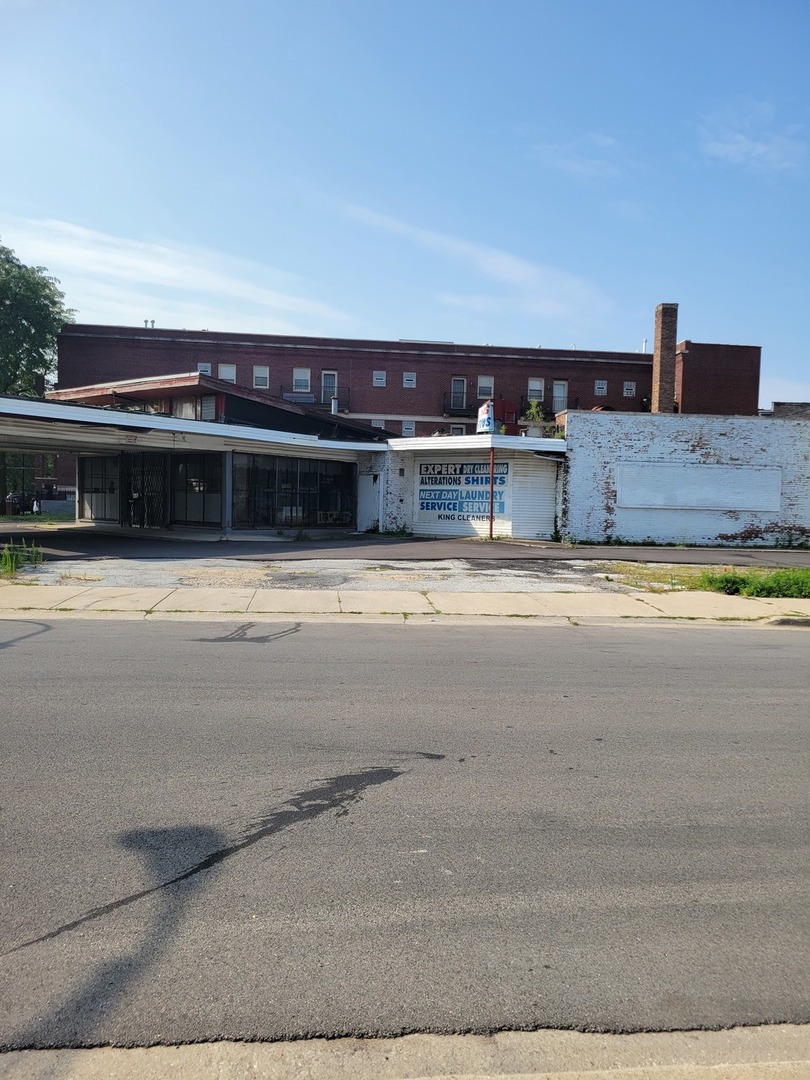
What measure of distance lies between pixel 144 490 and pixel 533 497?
45.9 feet

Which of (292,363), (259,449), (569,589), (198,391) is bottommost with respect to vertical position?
(569,589)

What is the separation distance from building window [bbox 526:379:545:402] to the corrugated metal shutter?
25709 millimetres

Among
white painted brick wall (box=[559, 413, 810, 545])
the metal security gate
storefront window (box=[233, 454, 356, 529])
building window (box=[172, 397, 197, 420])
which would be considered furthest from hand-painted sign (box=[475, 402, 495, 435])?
the metal security gate

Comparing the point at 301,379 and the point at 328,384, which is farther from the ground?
the point at 301,379

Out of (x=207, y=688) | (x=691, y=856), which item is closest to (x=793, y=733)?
(x=691, y=856)

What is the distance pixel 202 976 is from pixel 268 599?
1015 centimetres

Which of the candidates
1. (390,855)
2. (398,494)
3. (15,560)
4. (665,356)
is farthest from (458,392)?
(390,855)

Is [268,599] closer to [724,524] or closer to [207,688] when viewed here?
[207,688]

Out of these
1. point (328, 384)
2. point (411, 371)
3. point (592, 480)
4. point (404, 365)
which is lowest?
point (592, 480)

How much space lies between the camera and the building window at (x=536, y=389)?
51431 mm

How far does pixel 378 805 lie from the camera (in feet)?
15.7

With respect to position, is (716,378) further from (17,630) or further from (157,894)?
(157,894)

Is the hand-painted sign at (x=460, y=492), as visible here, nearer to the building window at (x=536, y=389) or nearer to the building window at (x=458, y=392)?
the building window at (x=458, y=392)

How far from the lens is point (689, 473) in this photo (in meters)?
26.7
